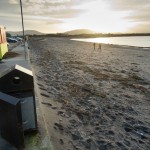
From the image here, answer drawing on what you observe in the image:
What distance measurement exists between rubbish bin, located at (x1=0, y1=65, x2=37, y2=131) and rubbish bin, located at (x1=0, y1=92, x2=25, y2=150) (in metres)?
0.23

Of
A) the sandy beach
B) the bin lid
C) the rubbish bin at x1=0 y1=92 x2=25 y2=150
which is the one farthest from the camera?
the sandy beach

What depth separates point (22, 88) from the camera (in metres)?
3.88

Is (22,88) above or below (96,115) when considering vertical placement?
above

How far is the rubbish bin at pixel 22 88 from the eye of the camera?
3834mm

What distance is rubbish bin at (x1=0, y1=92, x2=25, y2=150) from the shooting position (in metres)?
3.34

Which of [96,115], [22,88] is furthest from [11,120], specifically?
[96,115]

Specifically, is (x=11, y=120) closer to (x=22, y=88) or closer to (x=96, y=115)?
(x=22, y=88)

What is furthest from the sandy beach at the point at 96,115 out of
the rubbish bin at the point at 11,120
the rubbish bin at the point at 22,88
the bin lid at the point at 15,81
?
the bin lid at the point at 15,81

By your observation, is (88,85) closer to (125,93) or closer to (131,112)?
(125,93)

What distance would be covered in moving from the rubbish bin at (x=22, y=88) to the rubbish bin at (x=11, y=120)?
229 millimetres

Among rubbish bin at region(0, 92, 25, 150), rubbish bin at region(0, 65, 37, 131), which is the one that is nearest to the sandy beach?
rubbish bin at region(0, 65, 37, 131)

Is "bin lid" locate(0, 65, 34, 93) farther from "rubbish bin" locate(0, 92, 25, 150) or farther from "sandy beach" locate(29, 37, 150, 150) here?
"sandy beach" locate(29, 37, 150, 150)

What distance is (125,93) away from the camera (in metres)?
9.69

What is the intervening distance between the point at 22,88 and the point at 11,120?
2.05ft
